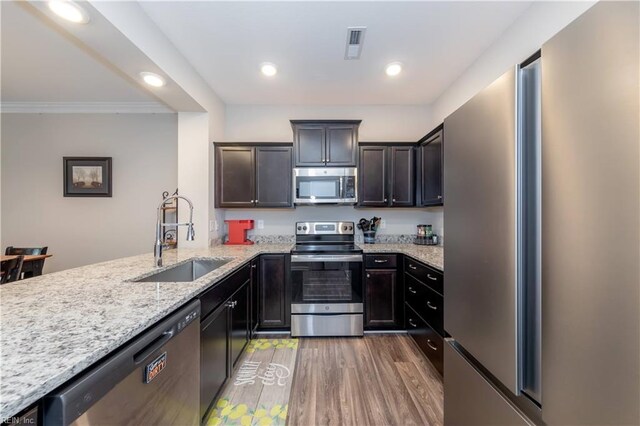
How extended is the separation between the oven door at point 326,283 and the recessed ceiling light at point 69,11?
7.58 feet

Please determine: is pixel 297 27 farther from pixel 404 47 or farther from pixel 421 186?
pixel 421 186

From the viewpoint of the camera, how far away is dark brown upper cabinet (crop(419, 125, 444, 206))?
8.41 ft

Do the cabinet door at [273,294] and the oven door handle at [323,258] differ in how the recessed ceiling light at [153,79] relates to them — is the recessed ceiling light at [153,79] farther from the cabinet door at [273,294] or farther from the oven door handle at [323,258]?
the oven door handle at [323,258]

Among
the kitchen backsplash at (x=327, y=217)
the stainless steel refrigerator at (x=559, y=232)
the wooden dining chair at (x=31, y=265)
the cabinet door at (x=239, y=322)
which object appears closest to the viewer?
the stainless steel refrigerator at (x=559, y=232)

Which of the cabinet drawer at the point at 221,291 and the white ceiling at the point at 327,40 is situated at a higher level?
the white ceiling at the point at 327,40

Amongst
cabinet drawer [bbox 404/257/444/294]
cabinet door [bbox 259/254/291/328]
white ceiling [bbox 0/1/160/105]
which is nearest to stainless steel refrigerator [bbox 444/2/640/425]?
cabinet drawer [bbox 404/257/444/294]

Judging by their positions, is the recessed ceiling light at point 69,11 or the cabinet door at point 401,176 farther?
the cabinet door at point 401,176

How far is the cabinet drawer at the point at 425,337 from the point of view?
6.72 ft

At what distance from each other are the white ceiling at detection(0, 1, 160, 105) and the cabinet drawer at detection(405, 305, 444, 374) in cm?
387

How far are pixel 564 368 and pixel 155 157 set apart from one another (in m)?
4.36

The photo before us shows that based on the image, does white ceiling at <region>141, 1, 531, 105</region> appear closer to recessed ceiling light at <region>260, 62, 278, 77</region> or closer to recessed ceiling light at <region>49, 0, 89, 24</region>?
recessed ceiling light at <region>260, 62, 278, 77</region>

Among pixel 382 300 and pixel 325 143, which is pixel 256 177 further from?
pixel 382 300

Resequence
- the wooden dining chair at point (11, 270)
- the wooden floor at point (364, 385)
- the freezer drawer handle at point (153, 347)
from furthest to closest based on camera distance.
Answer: the wooden dining chair at point (11, 270) < the wooden floor at point (364, 385) < the freezer drawer handle at point (153, 347)

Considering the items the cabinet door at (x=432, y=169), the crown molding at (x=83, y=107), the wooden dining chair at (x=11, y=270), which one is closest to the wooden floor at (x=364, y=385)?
the cabinet door at (x=432, y=169)
